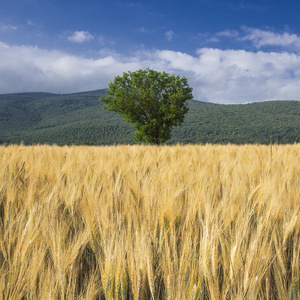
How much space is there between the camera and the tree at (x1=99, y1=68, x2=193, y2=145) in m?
28.8

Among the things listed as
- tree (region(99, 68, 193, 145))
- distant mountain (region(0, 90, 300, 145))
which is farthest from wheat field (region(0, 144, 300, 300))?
distant mountain (region(0, 90, 300, 145))

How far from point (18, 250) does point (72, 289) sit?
0.26 meters

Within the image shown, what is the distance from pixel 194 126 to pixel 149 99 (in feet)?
230

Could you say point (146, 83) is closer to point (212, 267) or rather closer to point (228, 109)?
point (212, 267)

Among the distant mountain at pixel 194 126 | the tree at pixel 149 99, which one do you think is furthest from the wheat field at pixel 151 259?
the distant mountain at pixel 194 126

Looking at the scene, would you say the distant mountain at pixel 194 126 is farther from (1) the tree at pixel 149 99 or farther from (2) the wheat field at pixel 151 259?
(2) the wheat field at pixel 151 259

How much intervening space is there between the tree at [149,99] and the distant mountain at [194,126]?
132ft

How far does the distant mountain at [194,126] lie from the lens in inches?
3137

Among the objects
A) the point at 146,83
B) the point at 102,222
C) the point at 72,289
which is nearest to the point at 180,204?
the point at 102,222

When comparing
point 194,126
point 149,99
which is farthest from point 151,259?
point 194,126

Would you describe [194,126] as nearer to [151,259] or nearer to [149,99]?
[149,99]

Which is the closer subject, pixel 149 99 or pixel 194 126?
pixel 149 99

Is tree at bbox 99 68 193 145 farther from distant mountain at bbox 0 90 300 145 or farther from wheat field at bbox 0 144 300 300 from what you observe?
distant mountain at bbox 0 90 300 145

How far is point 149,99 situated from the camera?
2900cm
